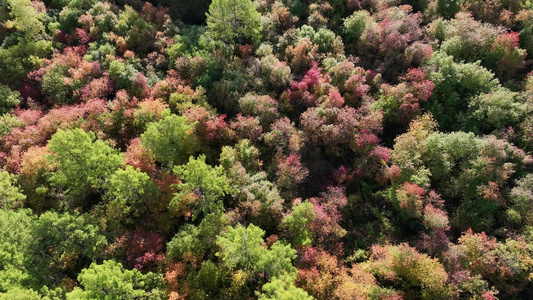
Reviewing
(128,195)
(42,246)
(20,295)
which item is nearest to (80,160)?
(128,195)

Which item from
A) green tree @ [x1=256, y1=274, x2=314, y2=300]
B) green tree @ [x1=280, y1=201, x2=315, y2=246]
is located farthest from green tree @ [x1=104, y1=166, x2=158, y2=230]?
green tree @ [x1=256, y1=274, x2=314, y2=300]

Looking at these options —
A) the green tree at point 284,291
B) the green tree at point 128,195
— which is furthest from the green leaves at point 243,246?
the green tree at point 128,195

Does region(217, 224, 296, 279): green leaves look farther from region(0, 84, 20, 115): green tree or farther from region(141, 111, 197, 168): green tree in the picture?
region(0, 84, 20, 115): green tree

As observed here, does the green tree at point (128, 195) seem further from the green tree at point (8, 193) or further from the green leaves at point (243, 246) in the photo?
the green leaves at point (243, 246)

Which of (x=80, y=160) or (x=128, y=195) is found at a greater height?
(x=80, y=160)

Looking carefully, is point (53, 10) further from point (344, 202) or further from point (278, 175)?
point (344, 202)

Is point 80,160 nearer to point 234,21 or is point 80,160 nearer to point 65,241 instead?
point 65,241
